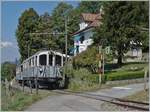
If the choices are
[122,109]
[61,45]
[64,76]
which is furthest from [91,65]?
[61,45]

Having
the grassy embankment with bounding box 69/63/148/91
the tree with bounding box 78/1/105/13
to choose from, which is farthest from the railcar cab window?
the tree with bounding box 78/1/105/13

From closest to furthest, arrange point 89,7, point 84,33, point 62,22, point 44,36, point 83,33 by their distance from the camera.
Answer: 1. point 44,36
2. point 84,33
3. point 83,33
4. point 62,22
5. point 89,7

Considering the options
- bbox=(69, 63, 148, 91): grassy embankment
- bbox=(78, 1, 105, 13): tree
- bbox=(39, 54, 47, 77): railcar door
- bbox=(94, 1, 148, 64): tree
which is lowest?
bbox=(69, 63, 148, 91): grassy embankment

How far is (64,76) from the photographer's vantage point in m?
39.7

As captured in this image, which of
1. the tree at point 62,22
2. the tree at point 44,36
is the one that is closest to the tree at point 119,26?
the tree at point 44,36

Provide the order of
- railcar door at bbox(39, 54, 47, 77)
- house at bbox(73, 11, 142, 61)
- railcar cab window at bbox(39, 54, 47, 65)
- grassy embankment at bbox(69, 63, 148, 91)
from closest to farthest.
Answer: grassy embankment at bbox(69, 63, 148, 91) → railcar door at bbox(39, 54, 47, 77) → railcar cab window at bbox(39, 54, 47, 65) → house at bbox(73, 11, 142, 61)

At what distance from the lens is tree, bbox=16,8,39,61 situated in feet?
262

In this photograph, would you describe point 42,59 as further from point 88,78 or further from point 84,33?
point 84,33

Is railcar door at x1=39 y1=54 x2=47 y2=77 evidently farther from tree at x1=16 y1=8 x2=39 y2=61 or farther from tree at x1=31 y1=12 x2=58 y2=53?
tree at x1=16 y1=8 x2=39 y2=61

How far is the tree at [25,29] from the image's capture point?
7983 cm

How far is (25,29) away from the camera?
83438 millimetres

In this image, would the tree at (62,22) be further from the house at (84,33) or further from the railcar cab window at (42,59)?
the railcar cab window at (42,59)

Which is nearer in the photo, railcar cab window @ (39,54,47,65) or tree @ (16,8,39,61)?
railcar cab window @ (39,54,47,65)

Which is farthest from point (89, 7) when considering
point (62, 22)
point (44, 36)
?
point (44, 36)
